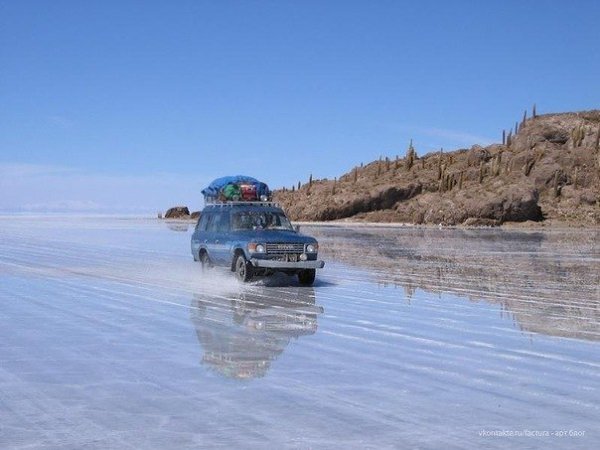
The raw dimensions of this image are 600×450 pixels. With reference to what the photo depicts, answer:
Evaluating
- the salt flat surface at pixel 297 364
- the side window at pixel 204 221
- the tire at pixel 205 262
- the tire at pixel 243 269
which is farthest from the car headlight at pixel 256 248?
the side window at pixel 204 221

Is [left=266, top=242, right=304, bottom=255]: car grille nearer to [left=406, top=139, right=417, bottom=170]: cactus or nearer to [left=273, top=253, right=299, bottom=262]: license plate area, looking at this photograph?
[left=273, top=253, right=299, bottom=262]: license plate area

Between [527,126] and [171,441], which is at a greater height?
[527,126]

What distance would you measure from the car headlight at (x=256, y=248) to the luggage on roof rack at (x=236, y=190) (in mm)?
5667

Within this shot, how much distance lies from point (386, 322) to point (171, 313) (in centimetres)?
352

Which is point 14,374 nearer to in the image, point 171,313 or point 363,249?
point 171,313

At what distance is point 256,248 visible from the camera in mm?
17594

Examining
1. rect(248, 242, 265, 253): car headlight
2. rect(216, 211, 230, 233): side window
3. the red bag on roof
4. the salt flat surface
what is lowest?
the salt flat surface

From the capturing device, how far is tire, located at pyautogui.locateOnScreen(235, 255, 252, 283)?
1778cm

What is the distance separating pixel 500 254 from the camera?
98.4 feet

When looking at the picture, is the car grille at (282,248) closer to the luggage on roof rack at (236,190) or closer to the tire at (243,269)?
the tire at (243,269)

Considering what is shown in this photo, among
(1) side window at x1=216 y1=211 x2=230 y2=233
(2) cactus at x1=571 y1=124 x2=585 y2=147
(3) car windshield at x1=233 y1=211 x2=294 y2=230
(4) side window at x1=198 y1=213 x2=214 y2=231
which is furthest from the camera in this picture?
(2) cactus at x1=571 y1=124 x2=585 y2=147

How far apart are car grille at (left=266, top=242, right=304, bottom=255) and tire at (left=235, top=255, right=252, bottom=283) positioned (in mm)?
625

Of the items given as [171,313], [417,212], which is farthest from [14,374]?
[417,212]

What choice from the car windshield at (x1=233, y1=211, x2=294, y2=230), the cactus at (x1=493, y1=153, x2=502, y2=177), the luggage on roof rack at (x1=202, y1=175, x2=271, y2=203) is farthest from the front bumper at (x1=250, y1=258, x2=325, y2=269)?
the cactus at (x1=493, y1=153, x2=502, y2=177)
